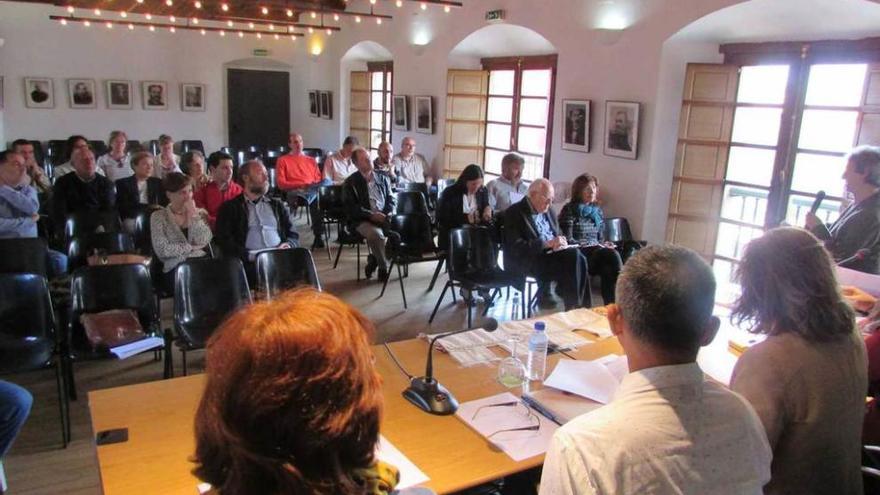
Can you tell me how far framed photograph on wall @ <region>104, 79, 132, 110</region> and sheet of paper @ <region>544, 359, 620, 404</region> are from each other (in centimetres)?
1171

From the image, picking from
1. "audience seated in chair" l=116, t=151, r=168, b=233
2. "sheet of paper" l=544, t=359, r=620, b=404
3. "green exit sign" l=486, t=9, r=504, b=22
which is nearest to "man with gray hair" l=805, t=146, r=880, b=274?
"sheet of paper" l=544, t=359, r=620, b=404

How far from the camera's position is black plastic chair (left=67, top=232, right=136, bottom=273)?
470cm

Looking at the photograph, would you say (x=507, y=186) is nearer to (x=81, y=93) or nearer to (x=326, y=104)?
(x=326, y=104)

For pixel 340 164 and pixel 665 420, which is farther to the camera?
pixel 340 164

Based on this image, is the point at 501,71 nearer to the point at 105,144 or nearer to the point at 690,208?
the point at 690,208

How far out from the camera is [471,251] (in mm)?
5488

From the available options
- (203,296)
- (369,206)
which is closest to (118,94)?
(369,206)

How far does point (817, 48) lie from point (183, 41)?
10.9m

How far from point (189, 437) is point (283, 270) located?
2.25 meters

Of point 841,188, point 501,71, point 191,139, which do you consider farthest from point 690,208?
point 191,139

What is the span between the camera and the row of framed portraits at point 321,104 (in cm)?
1280

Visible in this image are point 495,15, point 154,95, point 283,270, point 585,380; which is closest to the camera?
point 585,380

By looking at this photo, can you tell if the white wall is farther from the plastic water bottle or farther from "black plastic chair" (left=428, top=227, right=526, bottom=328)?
the plastic water bottle

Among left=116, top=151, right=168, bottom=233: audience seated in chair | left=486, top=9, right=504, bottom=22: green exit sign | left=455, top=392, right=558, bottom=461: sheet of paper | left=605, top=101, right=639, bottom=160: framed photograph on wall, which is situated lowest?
left=455, top=392, right=558, bottom=461: sheet of paper
